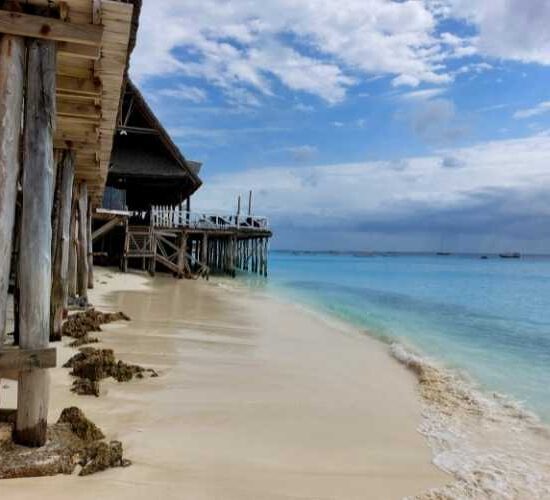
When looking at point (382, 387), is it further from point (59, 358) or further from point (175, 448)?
point (59, 358)

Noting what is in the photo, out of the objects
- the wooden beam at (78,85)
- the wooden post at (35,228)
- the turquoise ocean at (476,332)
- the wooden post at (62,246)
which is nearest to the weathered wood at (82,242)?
the wooden post at (62,246)

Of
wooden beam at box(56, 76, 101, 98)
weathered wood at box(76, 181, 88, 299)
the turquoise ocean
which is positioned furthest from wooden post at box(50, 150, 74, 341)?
the turquoise ocean

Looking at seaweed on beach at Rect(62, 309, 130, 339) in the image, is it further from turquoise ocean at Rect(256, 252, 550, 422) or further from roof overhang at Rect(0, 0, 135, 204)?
turquoise ocean at Rect(256, 252, 550, 422)

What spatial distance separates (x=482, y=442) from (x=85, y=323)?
20.7 feet

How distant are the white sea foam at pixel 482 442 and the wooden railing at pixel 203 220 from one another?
65.0ft

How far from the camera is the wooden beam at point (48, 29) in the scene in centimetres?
326

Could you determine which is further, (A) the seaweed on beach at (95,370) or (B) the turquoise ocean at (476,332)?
(B) the turquoise ocean at (476,332)

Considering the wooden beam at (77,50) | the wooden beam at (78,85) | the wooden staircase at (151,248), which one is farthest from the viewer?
the wooden staircase at (151,248)

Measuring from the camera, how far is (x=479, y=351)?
444 inches

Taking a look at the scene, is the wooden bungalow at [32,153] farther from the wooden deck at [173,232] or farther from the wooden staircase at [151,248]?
the wooden staircase at [151,248]

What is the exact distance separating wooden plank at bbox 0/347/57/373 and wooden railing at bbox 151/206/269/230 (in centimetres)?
2174

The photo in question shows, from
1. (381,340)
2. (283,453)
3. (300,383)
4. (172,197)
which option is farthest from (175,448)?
(172,197)

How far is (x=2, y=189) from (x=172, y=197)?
2763 cm

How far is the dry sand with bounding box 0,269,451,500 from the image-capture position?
3.46m
